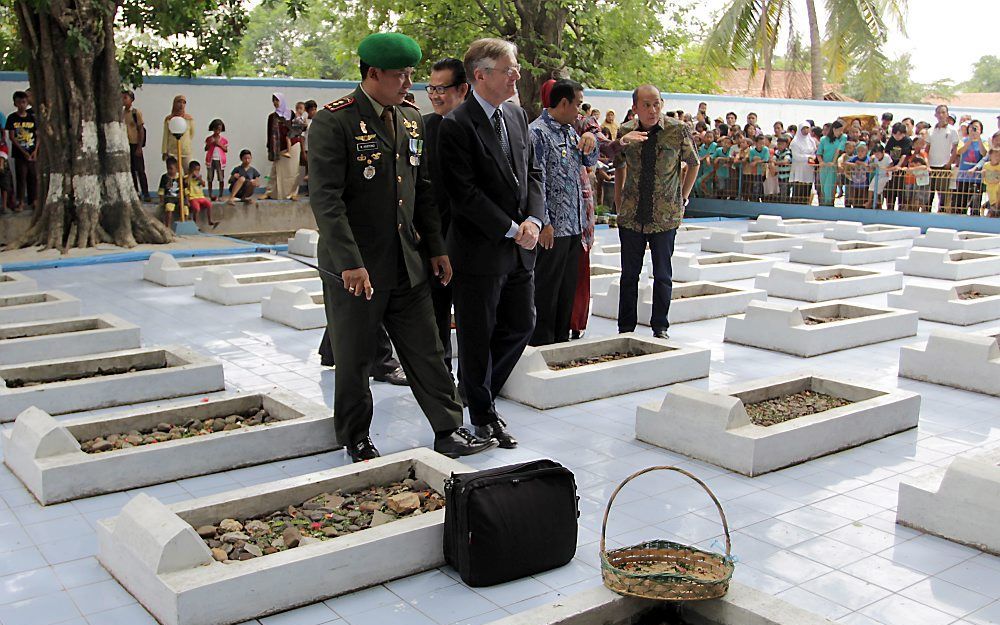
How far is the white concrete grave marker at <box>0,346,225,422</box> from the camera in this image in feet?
20.0

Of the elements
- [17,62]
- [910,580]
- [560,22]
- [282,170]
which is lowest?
[910,580]

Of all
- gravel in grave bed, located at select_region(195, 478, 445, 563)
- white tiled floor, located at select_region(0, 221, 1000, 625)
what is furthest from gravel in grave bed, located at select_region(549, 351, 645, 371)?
gravel in grave bed, located at select_region(195, 478, 445, 563)

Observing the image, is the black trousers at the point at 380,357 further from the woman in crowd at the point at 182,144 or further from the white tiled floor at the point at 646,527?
the woman in crowd at the point at 182,144

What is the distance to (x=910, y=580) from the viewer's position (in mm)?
3977

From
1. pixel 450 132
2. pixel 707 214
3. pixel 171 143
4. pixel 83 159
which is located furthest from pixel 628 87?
pixel 450 132

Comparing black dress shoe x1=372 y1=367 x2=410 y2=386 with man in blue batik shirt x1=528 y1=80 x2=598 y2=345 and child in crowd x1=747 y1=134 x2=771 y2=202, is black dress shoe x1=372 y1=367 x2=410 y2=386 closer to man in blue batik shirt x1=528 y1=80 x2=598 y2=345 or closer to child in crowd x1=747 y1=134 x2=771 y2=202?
man in blue batik shirt x1=528 y1=80 x2=598 y2=345

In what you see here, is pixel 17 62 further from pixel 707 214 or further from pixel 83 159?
pixel 707 214

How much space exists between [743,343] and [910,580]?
4.37m

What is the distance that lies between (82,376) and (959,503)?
514 cm

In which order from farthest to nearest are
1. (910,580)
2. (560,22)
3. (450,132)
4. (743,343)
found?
(560,22), (743,343), (450,132), (910,580)

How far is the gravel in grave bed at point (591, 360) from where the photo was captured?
6.95 m

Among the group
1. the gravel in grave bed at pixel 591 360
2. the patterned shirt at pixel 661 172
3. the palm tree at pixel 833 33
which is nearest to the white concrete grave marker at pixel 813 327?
the patterned shirt at pixel 661 172

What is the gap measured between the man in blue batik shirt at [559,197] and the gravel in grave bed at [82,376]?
2580mm

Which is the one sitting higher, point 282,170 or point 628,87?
point 628,87
